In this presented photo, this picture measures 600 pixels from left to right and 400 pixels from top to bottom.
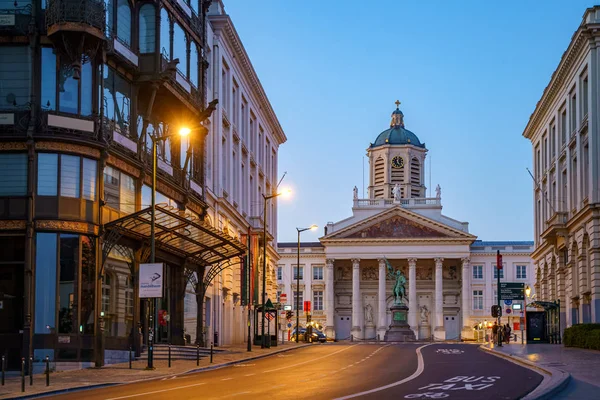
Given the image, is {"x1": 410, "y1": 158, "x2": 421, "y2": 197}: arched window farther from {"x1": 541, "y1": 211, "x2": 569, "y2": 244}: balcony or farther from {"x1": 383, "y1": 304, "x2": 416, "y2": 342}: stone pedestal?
{"x1": 541, "y1": 211, "x2": 569, "y2": 244}: balcony

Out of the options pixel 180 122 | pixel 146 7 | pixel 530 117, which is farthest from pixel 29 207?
pixel 530 117

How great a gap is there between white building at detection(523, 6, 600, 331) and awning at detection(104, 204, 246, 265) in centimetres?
2486

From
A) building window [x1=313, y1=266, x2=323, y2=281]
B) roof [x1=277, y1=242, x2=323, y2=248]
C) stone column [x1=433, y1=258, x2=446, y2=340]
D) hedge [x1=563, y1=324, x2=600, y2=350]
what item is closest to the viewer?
hedge [x1=563, y1=324, x2=600, y2=350]

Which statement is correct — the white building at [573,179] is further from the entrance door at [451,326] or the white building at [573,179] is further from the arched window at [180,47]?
the entrance door at [451,326]

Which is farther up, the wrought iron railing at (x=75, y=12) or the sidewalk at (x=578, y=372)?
the wrought iron railing at (x=75, y=12)

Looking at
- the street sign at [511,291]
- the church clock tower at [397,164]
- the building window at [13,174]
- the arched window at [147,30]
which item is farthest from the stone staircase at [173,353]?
the church clock tower at [397,164]

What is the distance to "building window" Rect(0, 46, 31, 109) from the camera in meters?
37.8

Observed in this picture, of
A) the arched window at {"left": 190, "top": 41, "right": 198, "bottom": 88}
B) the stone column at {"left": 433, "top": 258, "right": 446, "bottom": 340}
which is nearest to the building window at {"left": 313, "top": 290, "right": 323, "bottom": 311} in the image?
the stone column at {"left": 433, "top": 258, "right": 446, "bottom": 340}

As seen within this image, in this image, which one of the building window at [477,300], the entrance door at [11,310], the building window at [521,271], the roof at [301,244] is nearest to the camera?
the entrance door at [11,310]

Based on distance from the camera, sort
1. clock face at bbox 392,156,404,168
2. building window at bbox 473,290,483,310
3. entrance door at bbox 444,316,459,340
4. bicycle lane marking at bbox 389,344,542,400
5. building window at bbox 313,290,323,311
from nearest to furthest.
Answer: bicycle lane marking at bbox 389,344,542,400 → entrance door at bbox 444,316,459,340 → building window at bbox 473,290,483,310 → building window at bbox 313,290,323,311 → clock face at bbox 392,156,404,168

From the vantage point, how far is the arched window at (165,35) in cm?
4575

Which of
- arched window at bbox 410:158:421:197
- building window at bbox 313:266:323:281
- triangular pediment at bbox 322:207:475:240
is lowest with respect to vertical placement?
building window at bbox 313:266:323:281

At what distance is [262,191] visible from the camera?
89812mm

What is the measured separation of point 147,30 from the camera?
146 feet
